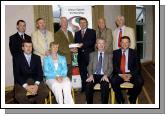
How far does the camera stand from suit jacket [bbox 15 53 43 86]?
→ 407cm

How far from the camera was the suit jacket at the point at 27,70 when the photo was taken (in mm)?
4066

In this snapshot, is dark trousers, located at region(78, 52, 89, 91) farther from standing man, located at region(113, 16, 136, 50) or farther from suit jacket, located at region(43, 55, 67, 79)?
suit jacket, located at region(43, 55, 67, 79)

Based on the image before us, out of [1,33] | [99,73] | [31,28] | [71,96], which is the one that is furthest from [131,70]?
Result: [31,28]

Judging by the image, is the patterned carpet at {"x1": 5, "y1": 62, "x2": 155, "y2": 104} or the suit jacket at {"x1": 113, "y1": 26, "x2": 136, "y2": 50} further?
the suit jacket at {"x1": 113, "y1": 26, "x2": 136, "y2": 50}

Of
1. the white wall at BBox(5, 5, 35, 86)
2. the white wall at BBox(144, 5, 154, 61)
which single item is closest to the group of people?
the white wall at BBox(5, 5, 35, 86)

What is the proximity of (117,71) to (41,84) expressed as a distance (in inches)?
45.1

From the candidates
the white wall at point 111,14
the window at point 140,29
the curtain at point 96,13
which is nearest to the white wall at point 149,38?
the window at point 140,29

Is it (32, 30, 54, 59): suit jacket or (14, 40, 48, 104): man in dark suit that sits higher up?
(32, 30, 54, 59): suit jacket

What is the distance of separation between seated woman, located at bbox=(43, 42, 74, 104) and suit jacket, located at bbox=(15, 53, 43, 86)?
0.31 ft

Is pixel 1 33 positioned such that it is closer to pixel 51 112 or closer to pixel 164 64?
pixel 51 112

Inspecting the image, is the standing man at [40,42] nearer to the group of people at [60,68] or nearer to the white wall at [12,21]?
the group of people at [60,68]

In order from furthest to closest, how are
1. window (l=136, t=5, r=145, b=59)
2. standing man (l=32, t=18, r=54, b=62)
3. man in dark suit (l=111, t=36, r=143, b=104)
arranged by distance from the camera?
window (l=136, t=5, r=145, b=59) < standing man (l=32, t=18, r=54, b=62) < man in dark suit (l=111, t=36, r=143, b=104)

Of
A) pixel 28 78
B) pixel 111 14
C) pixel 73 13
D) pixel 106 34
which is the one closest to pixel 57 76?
pixel 28 78

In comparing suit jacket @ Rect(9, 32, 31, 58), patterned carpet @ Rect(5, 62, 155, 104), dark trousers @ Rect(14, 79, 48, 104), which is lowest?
patterned carpet @ Rect(5, 62, 155, 104)
